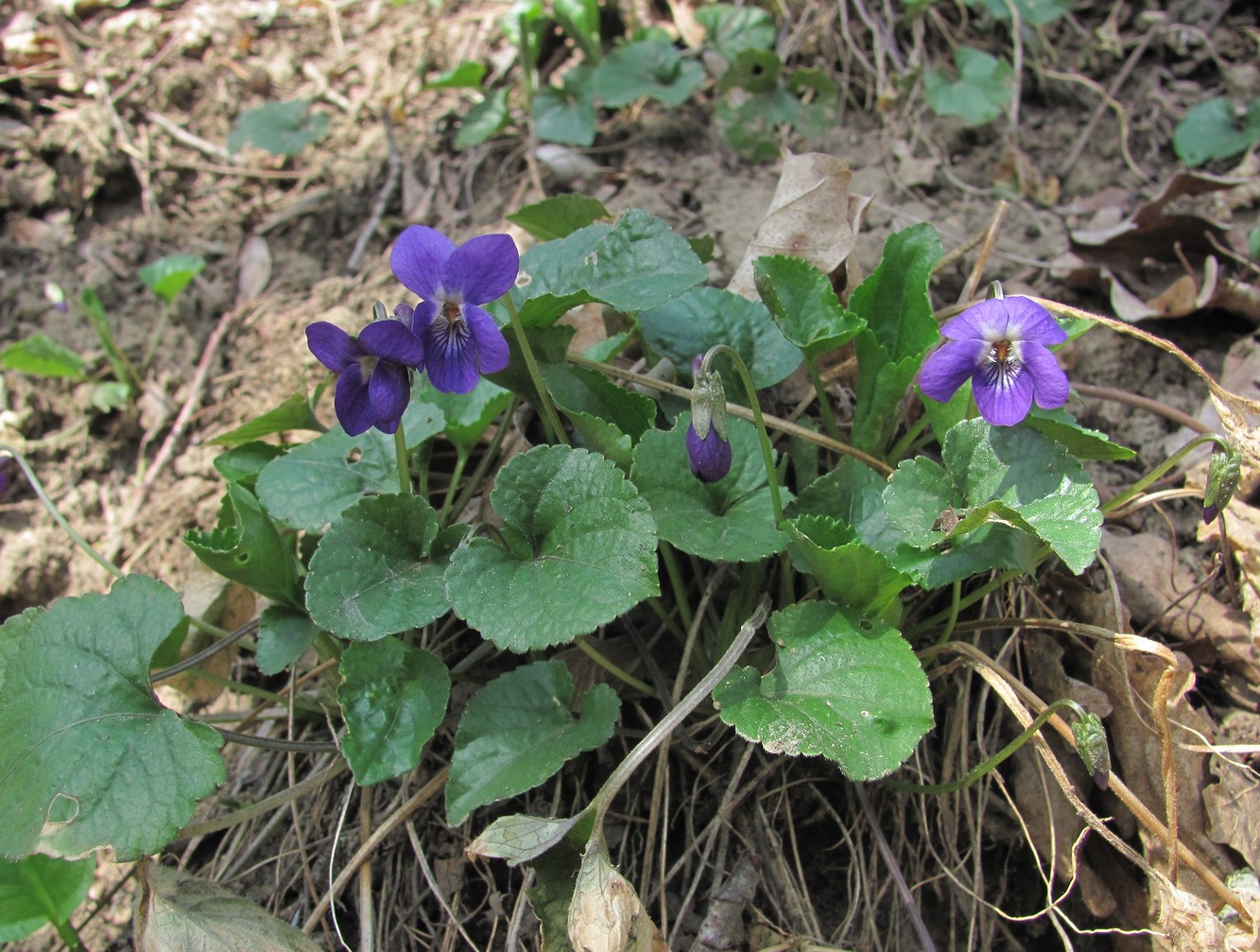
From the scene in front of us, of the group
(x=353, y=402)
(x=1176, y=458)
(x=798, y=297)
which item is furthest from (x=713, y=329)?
(x=1176, y=458)

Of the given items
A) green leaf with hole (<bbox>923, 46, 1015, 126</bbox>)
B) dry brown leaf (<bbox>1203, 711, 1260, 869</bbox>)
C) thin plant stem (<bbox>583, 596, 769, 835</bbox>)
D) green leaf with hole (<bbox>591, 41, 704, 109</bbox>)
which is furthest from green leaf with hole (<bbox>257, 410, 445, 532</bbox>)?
green leaf with hole (<bbox>923, 46, 1015, 126</bbox>)

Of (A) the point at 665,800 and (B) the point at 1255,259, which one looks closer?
(A) the point at 665,800

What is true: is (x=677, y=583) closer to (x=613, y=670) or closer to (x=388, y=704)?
(x=613, y=670)

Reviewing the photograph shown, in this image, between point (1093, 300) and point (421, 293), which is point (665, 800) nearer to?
point (421, 293)

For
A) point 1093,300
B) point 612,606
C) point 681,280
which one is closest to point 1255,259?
point 1093,300

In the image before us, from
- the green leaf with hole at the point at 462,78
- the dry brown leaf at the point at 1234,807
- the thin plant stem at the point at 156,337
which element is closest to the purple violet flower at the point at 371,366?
the dry brown leaf at the point at 1234,807

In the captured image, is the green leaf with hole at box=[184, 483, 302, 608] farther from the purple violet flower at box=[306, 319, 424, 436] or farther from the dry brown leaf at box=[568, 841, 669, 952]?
the dry brown leaf at box=[568, 841, 669, 952]

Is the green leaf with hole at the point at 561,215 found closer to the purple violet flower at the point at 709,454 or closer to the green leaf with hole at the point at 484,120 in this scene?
the purple violet flower at the point at 709,454

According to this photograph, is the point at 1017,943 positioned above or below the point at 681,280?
below

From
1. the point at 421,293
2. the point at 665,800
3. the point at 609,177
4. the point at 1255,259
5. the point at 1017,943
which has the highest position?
the point at 421,293
